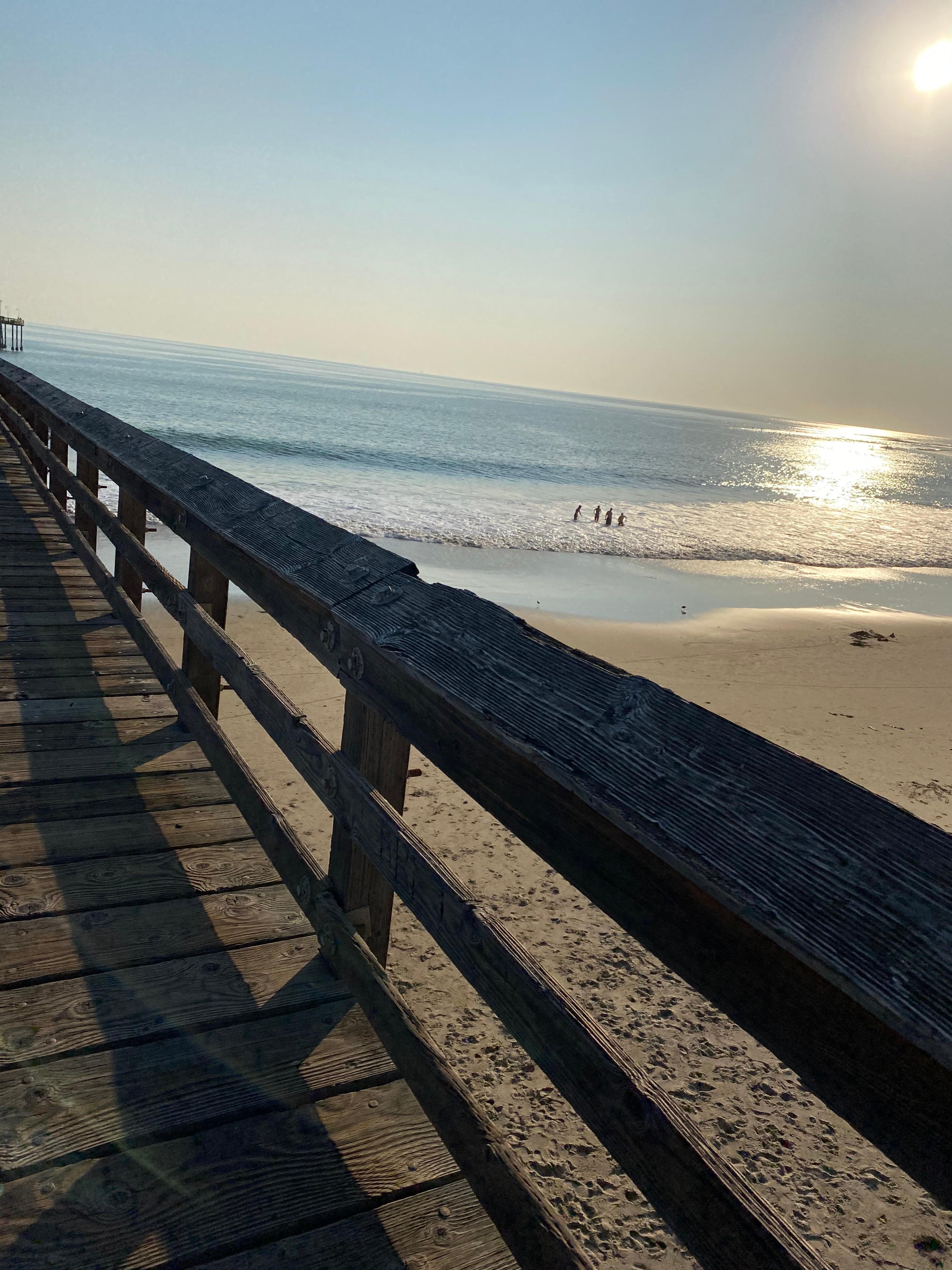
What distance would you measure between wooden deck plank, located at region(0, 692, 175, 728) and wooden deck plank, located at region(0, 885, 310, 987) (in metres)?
1.39

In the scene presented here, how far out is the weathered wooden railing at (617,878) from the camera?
0.72 m

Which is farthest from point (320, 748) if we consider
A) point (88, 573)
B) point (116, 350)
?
point (116, 350)

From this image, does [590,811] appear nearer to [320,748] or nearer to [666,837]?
[666,837]

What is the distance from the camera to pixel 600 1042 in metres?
1.13

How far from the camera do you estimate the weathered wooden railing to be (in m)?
0.72

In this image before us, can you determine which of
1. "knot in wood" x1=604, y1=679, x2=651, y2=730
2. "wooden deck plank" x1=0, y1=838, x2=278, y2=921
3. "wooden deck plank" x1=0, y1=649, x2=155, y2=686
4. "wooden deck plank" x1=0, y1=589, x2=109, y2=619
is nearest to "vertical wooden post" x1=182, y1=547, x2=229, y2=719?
"wooden deck plank" x1=0, y1=838, x2=278, y2=921

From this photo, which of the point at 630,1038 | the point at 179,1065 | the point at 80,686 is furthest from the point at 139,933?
the point at 630,1038

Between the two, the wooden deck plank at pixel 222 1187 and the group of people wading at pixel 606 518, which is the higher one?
the wooden deck plank at pixel 222 1187

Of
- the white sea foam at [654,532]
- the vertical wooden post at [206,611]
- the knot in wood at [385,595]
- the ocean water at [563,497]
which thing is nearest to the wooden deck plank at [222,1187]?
the knot in wood at [385,595]

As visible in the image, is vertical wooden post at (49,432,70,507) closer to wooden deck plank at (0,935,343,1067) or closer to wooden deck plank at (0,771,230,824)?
wooden deck plank at (0,771,230,824)

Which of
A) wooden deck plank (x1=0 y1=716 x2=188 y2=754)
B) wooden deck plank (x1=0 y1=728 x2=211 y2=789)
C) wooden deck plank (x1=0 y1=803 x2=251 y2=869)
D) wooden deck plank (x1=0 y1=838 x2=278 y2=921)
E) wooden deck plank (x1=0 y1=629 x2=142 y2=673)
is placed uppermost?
wooden deck plank (x1=0 y1=629 x2=142 y2=673)

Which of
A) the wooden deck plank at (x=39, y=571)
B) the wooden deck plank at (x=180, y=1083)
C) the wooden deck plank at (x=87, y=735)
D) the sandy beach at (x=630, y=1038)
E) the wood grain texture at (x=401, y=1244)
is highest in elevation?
the wooden deck plank at (x=39, y=571)

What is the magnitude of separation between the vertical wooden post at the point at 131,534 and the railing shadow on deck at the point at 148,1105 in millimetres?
2269

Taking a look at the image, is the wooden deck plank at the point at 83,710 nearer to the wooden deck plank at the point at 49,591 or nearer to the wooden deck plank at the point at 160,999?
the wooden deck plank at the point at 49,591
